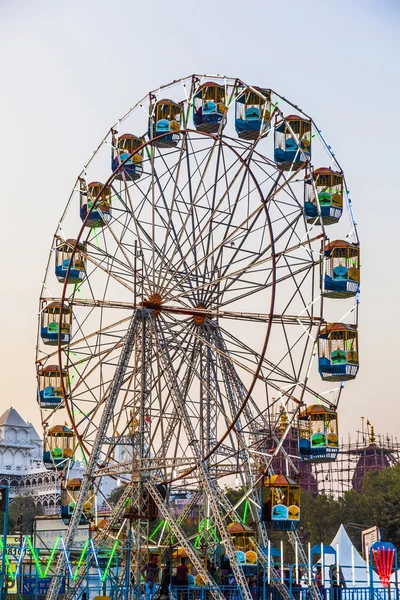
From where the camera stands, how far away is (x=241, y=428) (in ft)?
127

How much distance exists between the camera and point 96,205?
4084 cm

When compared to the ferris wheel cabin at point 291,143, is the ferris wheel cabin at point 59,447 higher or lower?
lower

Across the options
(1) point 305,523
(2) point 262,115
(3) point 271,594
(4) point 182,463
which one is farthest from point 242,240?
(1) point 305,523

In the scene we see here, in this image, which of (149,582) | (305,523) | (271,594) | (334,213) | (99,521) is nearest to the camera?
(149,582)

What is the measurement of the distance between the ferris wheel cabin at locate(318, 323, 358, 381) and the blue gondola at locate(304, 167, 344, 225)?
4.17 meters

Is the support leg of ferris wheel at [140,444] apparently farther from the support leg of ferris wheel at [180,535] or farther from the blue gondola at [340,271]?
the blue gondola at [340,271]

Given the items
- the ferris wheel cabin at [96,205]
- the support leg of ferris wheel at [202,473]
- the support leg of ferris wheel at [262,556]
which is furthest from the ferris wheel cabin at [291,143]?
the support leg of ferris wheel at [262,556]

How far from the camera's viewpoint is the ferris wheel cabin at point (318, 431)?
37250mm

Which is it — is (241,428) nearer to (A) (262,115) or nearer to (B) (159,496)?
(B) (159,496)

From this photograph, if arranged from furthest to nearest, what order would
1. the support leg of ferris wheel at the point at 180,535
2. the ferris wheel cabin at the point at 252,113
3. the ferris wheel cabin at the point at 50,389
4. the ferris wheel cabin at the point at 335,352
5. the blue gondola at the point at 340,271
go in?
1. the ferris wheel cabin at the point at 50,389
2. the ferris wheel cabin at the point at 252,113
3. the blue gondola at the point at 340,271
4. the ferris wheel cabin at the point at 335,352
5. the support leg of ferris wheel at the point at 180,535

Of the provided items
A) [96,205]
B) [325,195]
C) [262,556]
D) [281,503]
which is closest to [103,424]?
[281,503]

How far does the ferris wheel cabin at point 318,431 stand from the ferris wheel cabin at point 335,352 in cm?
128

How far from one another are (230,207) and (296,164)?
291 cm

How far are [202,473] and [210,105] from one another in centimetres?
1401
